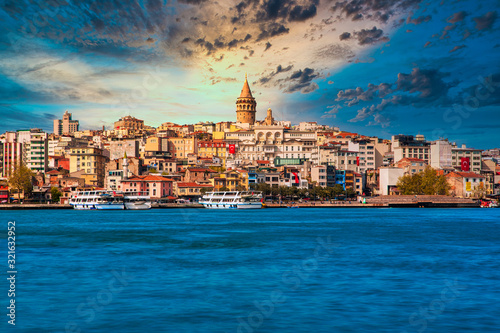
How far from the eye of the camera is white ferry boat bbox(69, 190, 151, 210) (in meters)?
86.7

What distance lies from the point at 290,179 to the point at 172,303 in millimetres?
89774

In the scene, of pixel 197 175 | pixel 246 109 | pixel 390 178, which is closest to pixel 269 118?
pixel 246 109

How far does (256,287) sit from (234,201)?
69.2m

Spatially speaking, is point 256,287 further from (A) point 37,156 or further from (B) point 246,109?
(B) point 246,109

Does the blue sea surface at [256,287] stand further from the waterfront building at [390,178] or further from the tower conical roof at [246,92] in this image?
the tower conical roof at [246,92]

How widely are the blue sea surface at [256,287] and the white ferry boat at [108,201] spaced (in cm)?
5523

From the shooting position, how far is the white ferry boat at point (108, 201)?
284 feet

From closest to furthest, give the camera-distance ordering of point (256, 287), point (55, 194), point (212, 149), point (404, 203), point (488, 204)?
point (256, 287), point (404, 203), point (55, 194), point (488, 204), point (212, 149)

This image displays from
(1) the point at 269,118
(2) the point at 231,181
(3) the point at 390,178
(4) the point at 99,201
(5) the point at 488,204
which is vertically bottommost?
(5) the point at 488,204

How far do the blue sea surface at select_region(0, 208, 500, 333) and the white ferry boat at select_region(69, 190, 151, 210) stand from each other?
181ft

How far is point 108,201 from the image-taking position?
87188 millimetres

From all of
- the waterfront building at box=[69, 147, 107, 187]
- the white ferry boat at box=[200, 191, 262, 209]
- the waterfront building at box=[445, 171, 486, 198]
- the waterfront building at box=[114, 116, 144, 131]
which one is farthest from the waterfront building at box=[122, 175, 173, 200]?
the waterfront building at box=[114, 116, 144, 131]
